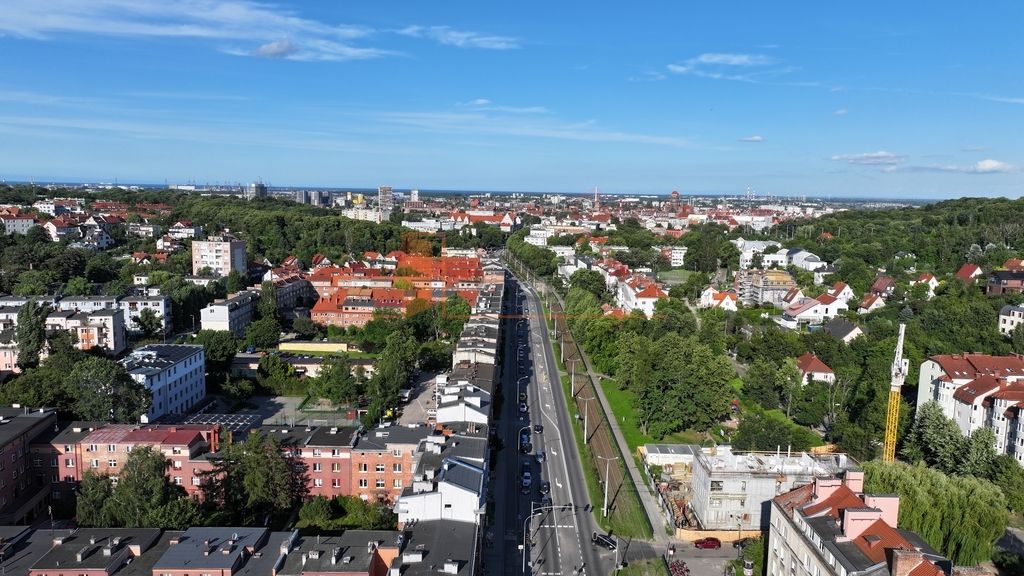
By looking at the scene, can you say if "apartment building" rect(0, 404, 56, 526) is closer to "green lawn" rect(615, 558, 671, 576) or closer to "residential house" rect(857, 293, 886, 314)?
"green lawn" rect(615, 558, 671, 576)

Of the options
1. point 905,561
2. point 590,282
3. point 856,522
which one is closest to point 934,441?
point 856,522

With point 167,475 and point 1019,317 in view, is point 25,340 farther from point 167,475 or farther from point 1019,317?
point 1019,317

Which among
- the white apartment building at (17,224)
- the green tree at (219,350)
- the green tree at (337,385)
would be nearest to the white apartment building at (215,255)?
the white apartment building at (17,224)

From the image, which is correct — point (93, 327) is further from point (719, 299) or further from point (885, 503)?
point (719, 299)

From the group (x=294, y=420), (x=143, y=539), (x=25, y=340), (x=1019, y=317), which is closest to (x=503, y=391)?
(x=294, y=420)

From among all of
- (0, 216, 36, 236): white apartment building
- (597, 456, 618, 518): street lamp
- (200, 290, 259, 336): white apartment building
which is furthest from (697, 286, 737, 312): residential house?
(0, 216, 36, 236): white apartment building

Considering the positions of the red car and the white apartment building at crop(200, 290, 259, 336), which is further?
the white apartment building at crop(200, 290, 259, 336)
